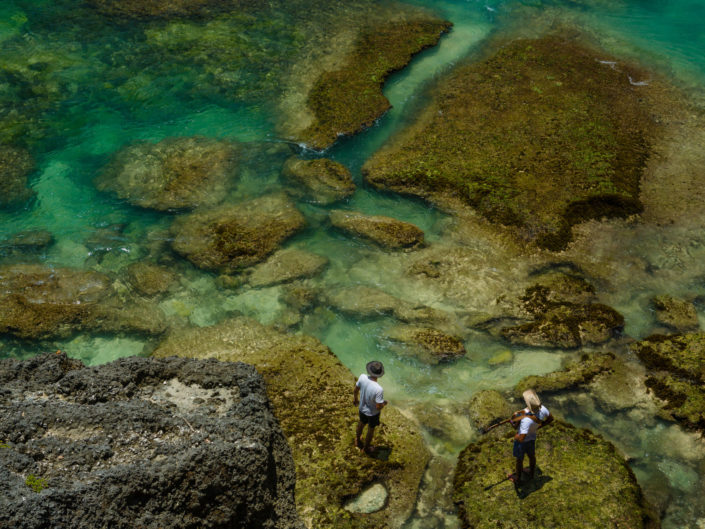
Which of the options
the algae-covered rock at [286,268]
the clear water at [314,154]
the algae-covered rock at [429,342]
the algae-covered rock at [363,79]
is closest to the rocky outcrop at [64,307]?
the clear water at [314,154]

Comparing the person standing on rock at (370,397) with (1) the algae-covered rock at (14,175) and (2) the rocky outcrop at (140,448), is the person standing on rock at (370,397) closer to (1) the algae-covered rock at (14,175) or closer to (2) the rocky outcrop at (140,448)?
(2) the rocky outcrop at (140,448)

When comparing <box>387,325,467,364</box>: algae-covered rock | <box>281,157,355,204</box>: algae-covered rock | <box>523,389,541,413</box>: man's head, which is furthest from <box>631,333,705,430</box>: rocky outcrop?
<box>281,157,355,204</box>: algae-covered rock

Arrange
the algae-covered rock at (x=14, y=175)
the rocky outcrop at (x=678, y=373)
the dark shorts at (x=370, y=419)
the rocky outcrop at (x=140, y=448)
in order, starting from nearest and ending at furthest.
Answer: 1. the rocky outcrop at (x=140, y=448)
2. the dark shorts at (x=370, y=419)
3. the rocky outcrop at (x=678, y=373)
4. the algae-covered rock at (x=14, y=175)

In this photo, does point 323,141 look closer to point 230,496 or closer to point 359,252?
point 359,252

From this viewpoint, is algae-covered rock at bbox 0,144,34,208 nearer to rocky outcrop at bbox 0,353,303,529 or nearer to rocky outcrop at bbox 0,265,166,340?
rocky outcrop at bbox 0,265,166,340

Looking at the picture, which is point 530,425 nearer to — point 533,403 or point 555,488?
point 533,403

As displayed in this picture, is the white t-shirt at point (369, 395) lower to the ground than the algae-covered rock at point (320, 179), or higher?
higher

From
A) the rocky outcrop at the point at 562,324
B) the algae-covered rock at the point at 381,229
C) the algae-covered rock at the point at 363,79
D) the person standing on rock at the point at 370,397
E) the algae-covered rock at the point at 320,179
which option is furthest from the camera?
the algae-covered rock at the point at 363,79
